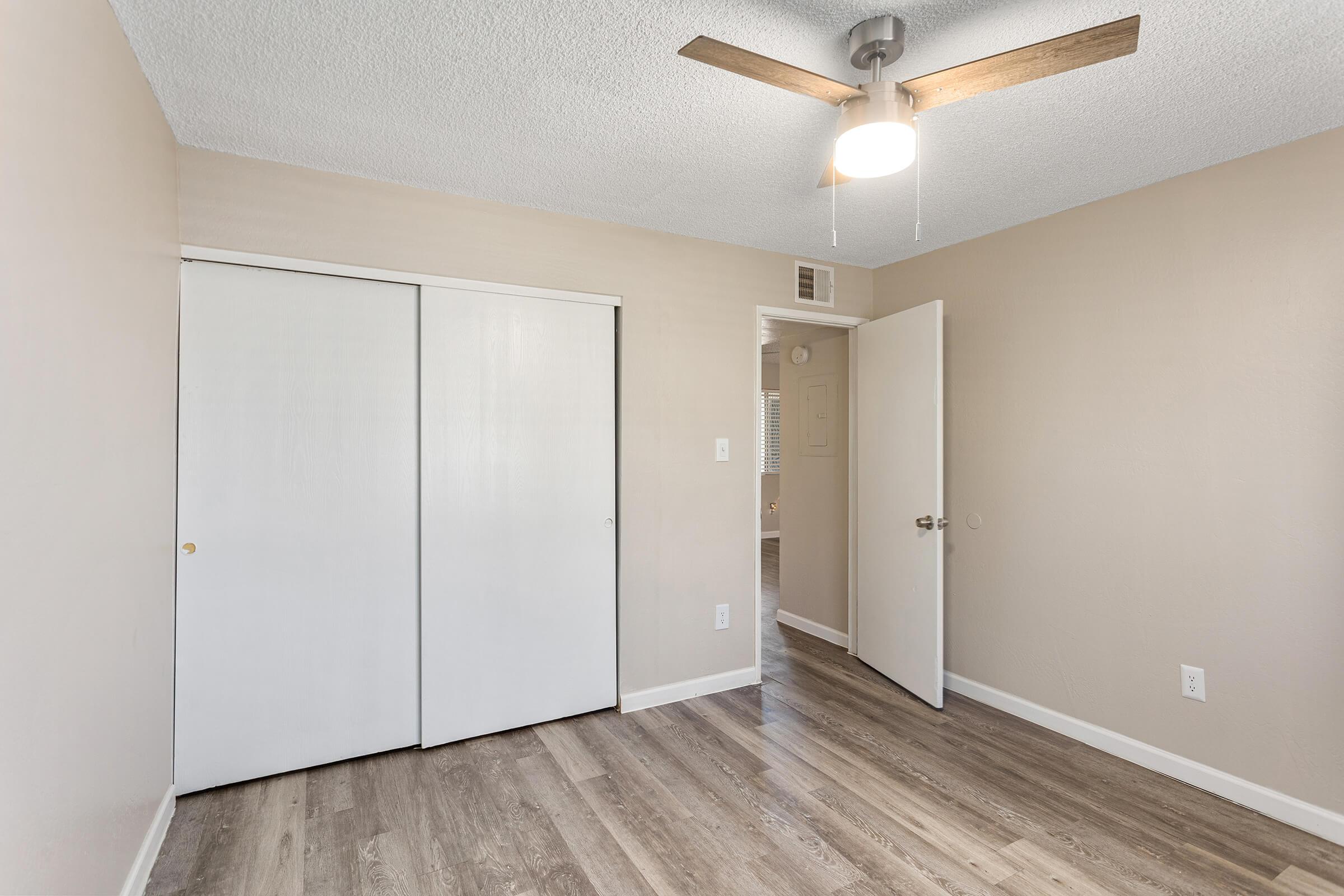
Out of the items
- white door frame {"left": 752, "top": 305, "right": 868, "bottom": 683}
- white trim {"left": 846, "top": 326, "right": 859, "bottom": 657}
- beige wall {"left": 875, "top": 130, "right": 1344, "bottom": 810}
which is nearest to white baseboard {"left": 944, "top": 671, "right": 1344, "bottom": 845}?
beige wall {"left": 875, "top": 130, "right": 1344, "bottom": 810}

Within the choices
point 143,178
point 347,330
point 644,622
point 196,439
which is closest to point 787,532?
point 644,622

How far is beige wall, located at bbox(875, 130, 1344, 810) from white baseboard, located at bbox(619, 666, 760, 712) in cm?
111

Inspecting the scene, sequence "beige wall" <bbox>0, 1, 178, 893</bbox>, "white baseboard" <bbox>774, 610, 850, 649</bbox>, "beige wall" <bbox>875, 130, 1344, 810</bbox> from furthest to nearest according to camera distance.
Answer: "white baseboard" <bbox>774, 610, 850, 649</bbox>, "beige wall" <bbox>875, 130, 1344, 810</bbox>, "beige wall" <bbox>0, 1, 178, 893</bbox>

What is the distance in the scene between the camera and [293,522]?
2.48 meters

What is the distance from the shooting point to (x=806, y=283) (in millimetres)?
3695

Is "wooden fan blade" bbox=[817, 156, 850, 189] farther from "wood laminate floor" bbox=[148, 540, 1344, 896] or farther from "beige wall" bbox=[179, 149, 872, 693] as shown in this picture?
"wood laminate floor" bbox=[148, 540, 1344, 896]

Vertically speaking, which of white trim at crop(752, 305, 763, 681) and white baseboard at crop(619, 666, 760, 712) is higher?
white trim at crop(752, 305, 763, 681)

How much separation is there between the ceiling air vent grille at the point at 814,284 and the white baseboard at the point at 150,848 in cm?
341

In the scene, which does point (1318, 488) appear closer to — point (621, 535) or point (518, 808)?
point (621, 535)

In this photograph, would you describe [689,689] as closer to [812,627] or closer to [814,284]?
[812,627]

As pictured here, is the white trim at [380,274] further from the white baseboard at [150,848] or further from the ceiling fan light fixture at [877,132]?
the white baseboard at [150,848]

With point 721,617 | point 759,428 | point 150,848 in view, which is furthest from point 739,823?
point 759,428

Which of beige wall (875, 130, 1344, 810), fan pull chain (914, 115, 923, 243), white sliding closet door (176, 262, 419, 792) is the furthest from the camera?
white sliding closet door (176, 262, 419, 792)

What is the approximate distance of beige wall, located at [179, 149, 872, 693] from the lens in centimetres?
259
